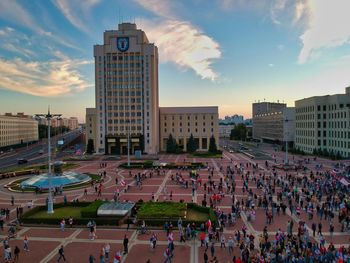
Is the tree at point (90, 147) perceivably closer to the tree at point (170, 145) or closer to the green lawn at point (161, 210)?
the tree at point (170, 145)

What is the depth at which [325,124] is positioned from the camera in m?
86.6

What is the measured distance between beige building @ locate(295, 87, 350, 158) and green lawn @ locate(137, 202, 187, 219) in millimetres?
62766

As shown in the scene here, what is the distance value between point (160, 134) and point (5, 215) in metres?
78.7

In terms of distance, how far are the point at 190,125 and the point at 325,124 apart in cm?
4213

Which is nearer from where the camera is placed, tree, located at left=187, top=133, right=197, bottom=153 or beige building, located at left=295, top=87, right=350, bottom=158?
beige building, located at left=295, top=87, right=350, bottom=158

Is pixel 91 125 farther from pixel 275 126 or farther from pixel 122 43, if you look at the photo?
pixel 275 126

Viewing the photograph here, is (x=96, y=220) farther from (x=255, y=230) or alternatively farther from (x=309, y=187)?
(x=309, y=187)

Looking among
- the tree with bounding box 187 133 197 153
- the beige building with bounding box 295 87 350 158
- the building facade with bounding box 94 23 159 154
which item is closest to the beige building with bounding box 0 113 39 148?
the building facade with bounding box 94 23 159 154

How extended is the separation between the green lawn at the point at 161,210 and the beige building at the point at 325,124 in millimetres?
62766

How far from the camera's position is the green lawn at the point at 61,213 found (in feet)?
96.5

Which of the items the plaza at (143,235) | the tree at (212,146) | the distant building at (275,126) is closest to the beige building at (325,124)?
the distant building at (275,126)

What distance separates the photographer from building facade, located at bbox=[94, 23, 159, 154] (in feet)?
313

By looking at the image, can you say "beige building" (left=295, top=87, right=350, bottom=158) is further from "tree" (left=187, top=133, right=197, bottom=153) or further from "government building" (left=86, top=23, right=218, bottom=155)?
"government building" (left=86, top=23, right=218, bottom=155)

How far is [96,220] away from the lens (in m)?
27.7
